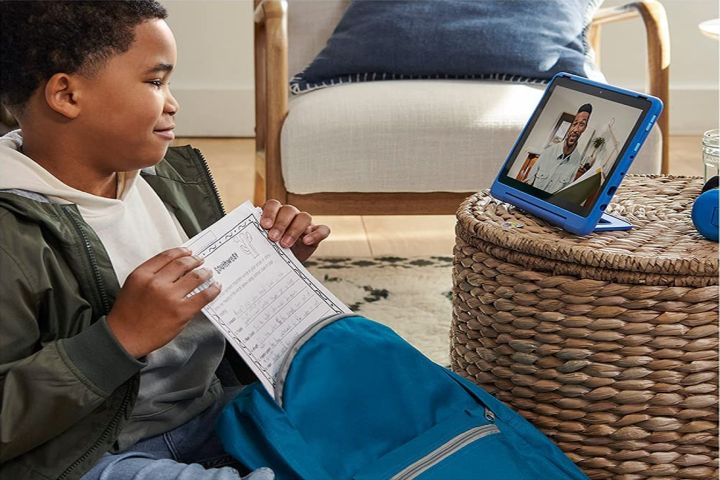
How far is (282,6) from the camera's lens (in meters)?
2.17

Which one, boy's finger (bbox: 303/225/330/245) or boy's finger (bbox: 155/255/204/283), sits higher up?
boy's finger (bbox: 155/255/204/283)

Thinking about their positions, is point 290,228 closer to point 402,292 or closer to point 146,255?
point 146,255

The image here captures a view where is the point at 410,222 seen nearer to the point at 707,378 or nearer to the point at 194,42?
the point at 194,42

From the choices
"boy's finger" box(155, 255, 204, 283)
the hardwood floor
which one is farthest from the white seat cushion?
"boy's finger" box(155, 255, 204, 283)

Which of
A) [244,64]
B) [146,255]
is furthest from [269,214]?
[244,64]

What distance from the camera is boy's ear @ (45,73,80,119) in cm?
111

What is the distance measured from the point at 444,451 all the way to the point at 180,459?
12.1 inches

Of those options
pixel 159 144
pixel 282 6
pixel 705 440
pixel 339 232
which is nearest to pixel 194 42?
pixel 339 232

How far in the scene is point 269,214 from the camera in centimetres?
122

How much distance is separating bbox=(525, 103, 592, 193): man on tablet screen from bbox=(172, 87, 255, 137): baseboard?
2606mm

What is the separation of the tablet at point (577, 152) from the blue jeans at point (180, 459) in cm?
46

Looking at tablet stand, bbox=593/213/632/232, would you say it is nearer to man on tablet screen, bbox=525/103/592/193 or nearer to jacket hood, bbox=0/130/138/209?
man on tablet screen, bbox=525/103/592/193

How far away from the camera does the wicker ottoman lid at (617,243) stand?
3.71 ft

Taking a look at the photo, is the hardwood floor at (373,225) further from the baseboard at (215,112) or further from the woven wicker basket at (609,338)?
the woven wicker basket at (609,338)
